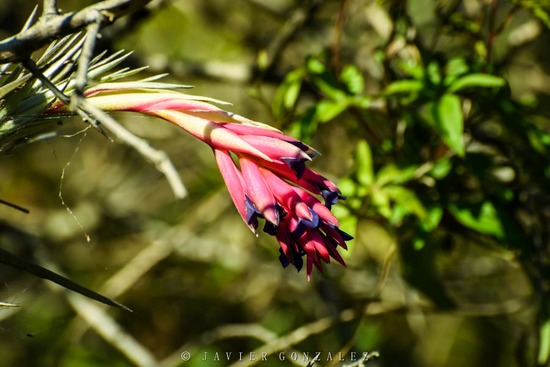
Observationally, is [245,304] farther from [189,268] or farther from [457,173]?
[457,173]

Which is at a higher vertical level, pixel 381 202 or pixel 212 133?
pixel 212 133

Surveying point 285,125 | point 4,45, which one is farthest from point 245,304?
point 4,45

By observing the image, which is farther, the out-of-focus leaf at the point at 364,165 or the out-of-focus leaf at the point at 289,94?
the out-of-focus leaf at the point at 289,94

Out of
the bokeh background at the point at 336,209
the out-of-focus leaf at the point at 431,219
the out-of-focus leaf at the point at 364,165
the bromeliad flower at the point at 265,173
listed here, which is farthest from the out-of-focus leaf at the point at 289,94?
the bromeliad flower at the point at 265,173

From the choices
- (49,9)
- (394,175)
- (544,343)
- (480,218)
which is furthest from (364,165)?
(49,9)

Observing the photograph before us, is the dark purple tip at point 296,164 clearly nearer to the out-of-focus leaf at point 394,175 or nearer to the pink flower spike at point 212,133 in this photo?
the pink flower spike at point 212,133

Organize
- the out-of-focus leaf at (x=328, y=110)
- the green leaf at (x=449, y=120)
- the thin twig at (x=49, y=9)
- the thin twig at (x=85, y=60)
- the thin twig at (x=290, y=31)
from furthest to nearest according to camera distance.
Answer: the thin twig at (x=290, y=31), the out-of-focus leaf at (x=328, y=110), the green leaf at (x=449, y=120), the thin twig at (x=49, y=9), the thin twig at (x=85, y=60)

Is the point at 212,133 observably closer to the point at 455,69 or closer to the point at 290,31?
the point at 455,69

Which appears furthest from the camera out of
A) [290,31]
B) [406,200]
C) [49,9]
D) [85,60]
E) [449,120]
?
[290,31]
